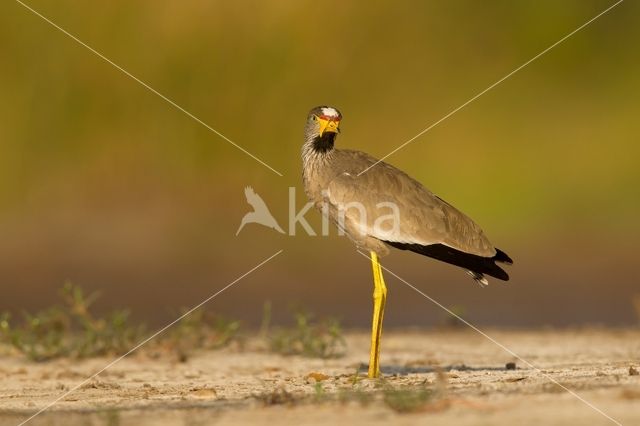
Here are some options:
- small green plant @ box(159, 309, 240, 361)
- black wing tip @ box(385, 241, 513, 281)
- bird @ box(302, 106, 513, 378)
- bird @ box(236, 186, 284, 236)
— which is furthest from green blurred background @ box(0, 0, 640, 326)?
black wing tip @ box(385, 241, 513, 281)

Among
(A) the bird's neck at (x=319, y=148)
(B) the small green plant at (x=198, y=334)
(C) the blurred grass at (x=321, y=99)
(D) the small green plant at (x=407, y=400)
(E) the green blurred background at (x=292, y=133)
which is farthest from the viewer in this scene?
(C) the blurred grass at (x=321, y=99)

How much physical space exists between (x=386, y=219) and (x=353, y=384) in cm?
103

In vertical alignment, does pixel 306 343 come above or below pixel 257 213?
below

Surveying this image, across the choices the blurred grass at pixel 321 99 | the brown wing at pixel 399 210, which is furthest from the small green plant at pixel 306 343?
the blurred grass at pixel 321 99

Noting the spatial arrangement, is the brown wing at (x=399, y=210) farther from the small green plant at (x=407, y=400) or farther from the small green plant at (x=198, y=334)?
the small green plant at (x=198, y=334)

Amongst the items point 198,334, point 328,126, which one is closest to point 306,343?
point 198,334

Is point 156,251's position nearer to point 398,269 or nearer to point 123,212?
point 123,212

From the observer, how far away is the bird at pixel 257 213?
1227cm

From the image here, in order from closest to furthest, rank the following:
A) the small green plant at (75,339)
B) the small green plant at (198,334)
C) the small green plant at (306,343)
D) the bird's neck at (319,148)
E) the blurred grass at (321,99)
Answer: the bird's neck at (319,148) → the small green plant at (306,343) → the small green plant at (75,339) → the small green plant at (198,334) → the blurred grass at (321,99)

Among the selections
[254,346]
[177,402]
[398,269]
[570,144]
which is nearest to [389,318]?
[398,269]

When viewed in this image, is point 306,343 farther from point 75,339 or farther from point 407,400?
point 407,400

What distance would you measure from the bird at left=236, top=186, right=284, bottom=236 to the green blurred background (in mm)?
130

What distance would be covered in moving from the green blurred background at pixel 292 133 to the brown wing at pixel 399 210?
5096 mm

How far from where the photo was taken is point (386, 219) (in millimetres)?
6320
